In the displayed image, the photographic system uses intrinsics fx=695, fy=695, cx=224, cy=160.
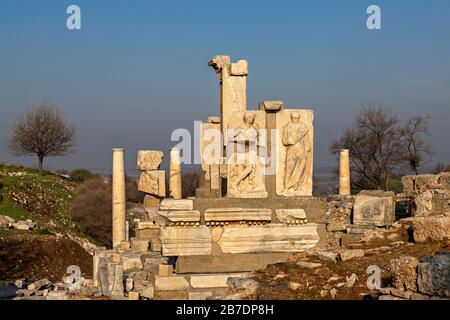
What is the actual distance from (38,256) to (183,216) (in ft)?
51.4

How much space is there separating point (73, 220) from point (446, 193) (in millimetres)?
23664

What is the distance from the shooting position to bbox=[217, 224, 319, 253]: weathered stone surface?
38.8 feet

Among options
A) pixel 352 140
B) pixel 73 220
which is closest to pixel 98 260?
pixel 73 220

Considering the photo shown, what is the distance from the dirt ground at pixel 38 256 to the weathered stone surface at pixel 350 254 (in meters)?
13.8

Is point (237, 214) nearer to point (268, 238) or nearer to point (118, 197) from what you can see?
point (268, 238)

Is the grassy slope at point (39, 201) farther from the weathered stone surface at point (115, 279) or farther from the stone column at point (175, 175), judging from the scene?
the weathered stone surface at point (115, 279)

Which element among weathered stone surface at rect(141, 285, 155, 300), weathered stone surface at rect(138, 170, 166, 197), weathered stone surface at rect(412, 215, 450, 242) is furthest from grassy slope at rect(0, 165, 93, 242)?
weathered stone surface at rect(412, 215, 450, 242)

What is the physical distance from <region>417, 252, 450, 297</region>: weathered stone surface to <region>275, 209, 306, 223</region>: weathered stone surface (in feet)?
15.6

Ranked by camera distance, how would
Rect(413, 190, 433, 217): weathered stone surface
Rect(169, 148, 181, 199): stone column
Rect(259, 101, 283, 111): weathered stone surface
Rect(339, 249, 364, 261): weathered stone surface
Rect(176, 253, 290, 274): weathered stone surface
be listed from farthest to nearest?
1. Rect(169, 148, 181, 199): stone column
2. Rect(413, 190, 433, 217): weathered stone surface
3. Rect(259, 101, 283, 111): weathered stone surface
4. Rect(176, 253, 290, 274): weathered stone surface
5. Rect(339, 249, 364, 261): weathered stone surface

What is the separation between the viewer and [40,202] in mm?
35188

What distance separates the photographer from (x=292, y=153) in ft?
41.9

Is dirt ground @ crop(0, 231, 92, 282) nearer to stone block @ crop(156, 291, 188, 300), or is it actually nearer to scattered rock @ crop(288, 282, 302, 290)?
stone block @ crop(156, 291, 188, 300)

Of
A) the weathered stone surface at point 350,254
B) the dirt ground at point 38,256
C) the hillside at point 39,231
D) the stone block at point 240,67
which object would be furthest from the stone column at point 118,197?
the weathered stone surface at point 350,254

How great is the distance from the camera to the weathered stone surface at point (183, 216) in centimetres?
1150
